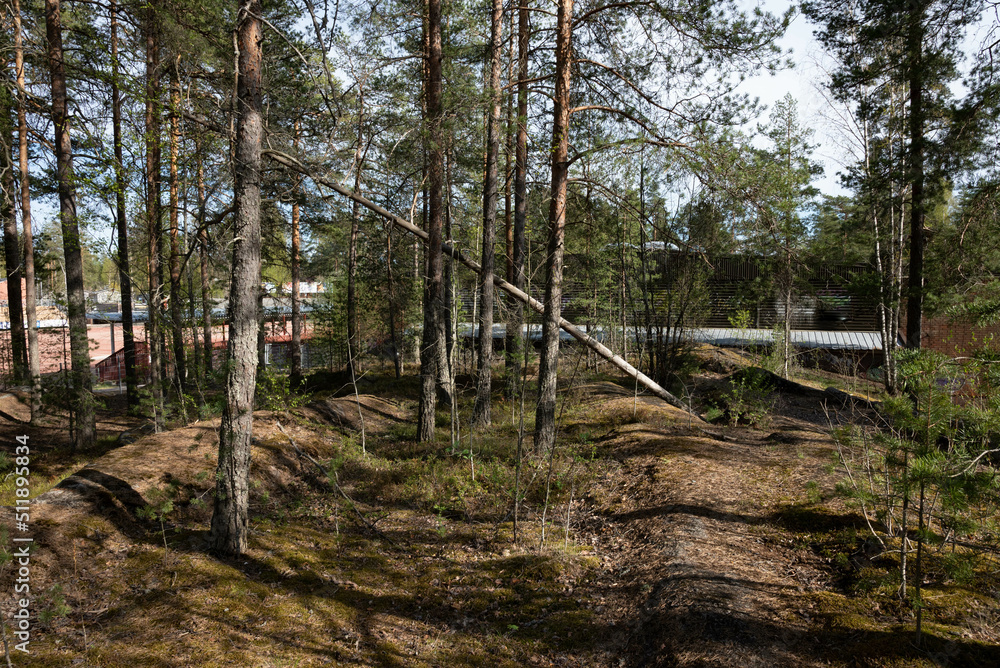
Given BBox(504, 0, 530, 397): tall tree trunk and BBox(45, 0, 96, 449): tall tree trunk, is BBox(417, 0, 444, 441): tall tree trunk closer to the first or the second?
BBox(504, 0, 530, 397): tall tree trunk

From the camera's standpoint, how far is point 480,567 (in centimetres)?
540

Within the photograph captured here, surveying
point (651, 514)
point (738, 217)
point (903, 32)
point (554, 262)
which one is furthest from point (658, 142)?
point (651, 514)

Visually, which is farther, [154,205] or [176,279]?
[154,205]

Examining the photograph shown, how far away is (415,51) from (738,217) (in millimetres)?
7946

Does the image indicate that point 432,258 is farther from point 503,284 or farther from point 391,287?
point 391,287

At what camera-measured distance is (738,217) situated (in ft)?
24.5

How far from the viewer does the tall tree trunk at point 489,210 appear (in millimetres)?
8227

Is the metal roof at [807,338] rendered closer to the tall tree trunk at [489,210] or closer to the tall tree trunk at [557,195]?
the tall tree trunk at [489,210]

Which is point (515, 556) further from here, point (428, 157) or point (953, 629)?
point (428, 157)

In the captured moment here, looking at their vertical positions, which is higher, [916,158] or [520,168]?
[520,168]

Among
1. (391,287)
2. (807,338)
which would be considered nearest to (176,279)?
(391,287)

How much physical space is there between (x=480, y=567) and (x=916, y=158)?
25.6ft

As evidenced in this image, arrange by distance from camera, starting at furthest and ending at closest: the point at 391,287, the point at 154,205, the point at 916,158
Result: 1. the point at 391,287
2. the point at 154,205
3. the point at 916,158

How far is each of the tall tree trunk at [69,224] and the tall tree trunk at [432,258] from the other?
17.7ft
